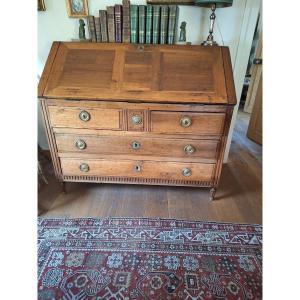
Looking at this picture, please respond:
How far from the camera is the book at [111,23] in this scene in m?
1.51

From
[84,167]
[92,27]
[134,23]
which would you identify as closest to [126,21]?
[134,23]

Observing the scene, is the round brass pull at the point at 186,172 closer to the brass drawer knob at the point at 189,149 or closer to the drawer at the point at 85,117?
the brass drawer knob at the point at 189,149

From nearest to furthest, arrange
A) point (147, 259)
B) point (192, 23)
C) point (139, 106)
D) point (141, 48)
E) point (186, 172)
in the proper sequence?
point (147, 259), point (139, 106), point (141, 48), point (186, 172), point (192, 23)

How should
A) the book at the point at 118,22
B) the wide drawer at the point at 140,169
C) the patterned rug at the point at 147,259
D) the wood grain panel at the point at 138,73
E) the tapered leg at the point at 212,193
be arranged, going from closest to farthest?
the patterned rug at the point at 147,259 → the wood grain panel at the point at 138,73 → the book at the point at 118,22 → the wide drawer at the point at 140,169 → the tapered leg at the point at 212,193

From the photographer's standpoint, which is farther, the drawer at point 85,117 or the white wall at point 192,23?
the white wall at point 192,23

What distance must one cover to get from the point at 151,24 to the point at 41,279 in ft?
5.73

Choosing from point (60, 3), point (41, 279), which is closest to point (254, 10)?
point (60, 3)

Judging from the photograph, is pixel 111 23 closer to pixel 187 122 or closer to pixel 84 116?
pixel 84 116

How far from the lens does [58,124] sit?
1.48m

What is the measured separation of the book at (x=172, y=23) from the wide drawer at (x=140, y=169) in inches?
36.4

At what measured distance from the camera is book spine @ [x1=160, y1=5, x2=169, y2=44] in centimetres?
149

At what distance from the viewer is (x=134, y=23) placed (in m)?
1.52

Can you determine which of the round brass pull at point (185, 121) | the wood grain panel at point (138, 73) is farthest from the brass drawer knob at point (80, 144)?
Result: the round brass pull at point (185, 121)

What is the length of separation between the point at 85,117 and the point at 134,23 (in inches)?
29.8
